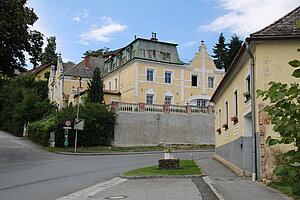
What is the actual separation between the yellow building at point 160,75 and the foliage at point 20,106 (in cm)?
999

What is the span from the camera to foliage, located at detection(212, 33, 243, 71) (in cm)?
6406

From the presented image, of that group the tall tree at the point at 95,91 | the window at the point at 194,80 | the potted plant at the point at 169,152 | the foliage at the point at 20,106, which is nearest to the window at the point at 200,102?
the window at the point at 194,80

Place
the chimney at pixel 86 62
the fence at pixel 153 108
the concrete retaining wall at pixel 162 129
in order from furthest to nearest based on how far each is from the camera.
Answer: the chimney at pixel 86 62 < the fence at pixel 153 108 < the concrete retaining wall at pixel 162 129

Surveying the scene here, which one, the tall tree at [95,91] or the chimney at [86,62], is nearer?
the tall tree at [95,91]

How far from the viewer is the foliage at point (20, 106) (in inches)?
1927

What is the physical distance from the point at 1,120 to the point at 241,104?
51.5m

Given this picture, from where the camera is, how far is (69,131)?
34.3m

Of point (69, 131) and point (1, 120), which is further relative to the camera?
point (1, 120)

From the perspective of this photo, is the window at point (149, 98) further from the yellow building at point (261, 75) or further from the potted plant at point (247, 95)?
the potted plant at point (247, 95)

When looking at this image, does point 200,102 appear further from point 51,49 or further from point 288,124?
point 51,49

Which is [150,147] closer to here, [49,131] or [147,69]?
[49,131]

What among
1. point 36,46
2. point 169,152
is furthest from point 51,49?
point 169,152

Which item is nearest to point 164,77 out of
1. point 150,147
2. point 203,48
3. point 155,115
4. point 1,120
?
point 203,48

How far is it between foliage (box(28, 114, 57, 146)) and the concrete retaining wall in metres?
6.33
